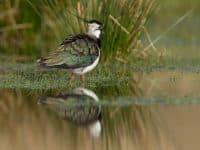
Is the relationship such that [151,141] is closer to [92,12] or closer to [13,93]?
[13,93]

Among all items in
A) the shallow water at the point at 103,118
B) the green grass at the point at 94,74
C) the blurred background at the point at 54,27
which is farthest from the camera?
the blurred background at the point at 54,27

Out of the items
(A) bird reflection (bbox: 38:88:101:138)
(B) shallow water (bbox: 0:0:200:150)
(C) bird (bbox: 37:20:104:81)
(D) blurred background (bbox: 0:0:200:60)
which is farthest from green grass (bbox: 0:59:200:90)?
(A) bird reflection (bbox: 38:88:101:138)

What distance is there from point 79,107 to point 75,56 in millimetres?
1220

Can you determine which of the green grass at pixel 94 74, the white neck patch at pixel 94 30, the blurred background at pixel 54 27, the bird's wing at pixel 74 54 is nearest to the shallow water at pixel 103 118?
the green grass at pixel 94 74

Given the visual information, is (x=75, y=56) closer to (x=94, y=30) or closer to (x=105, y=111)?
(x=94, y=30)

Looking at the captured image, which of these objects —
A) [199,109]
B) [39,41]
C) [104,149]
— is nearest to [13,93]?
[199,109]

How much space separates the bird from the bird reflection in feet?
1.01

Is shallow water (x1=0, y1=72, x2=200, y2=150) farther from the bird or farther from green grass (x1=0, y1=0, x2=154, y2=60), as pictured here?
green grass (x1=0, y1=0, x2=154, y2=60)

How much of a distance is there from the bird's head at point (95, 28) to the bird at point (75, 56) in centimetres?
11

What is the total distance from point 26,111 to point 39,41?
4.15 metres

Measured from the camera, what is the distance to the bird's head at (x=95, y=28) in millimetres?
9203

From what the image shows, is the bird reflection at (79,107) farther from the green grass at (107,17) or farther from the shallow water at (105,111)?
the green grass at (107,17)

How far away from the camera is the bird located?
29.0ft

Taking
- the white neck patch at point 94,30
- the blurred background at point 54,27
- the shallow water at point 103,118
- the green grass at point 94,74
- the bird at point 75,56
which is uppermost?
the blurred background at point 54,27
